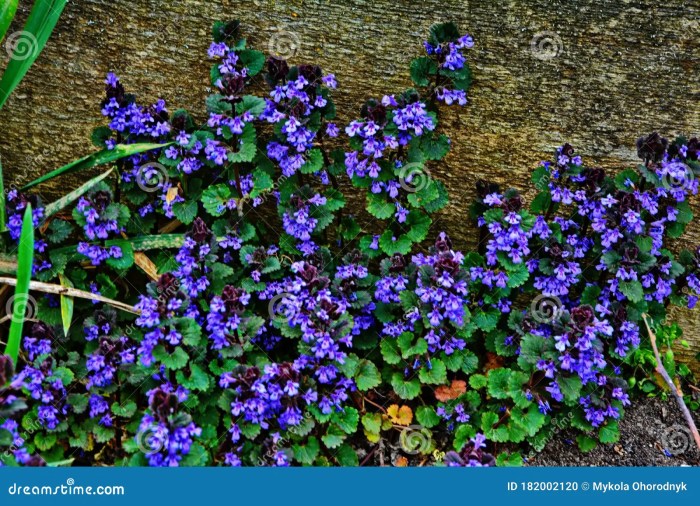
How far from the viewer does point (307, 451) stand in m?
4.00

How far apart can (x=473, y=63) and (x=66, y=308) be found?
2.59 meters

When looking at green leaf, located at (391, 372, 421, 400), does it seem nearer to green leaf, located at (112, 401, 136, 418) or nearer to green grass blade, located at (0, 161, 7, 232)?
green leaf, located at (112, 401, 136, 418)

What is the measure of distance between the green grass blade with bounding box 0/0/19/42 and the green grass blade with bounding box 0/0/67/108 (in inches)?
3.3

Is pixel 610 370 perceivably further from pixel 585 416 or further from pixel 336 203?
pixel 336 203

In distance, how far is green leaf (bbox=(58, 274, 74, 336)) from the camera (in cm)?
436

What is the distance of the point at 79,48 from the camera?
4.61 m

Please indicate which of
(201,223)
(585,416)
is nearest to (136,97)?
(201,223)

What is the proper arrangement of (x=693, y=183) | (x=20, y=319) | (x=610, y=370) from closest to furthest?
(x=20, y=319), (x=693, y=183), (x=610, y=370)

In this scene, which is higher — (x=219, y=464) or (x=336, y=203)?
(x=336, y=203)

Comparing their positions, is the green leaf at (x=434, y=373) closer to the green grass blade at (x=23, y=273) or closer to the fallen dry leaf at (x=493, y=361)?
the fallen dry leaf at (x=493, y=361)

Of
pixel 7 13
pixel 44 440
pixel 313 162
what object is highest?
pixel 7 13

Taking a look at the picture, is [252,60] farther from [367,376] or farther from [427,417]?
[427,417]

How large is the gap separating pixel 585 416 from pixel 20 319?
9.64ft

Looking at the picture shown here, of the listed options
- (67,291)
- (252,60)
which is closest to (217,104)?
(252,60)
